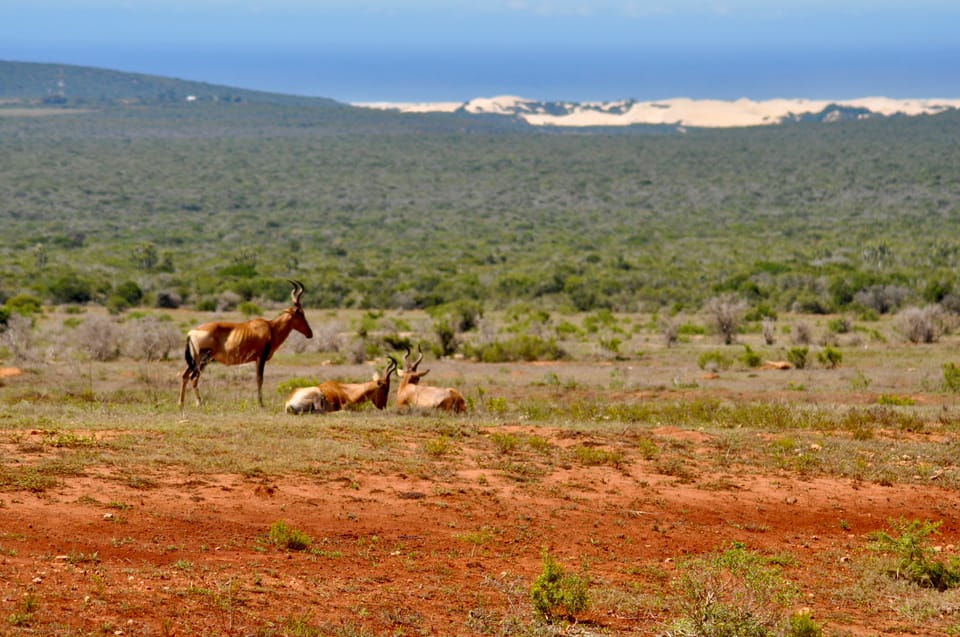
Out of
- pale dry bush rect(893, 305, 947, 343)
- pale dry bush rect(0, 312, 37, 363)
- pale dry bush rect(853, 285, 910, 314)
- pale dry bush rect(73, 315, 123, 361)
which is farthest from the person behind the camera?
pale dry bush rect(853, 285, 910, 314)

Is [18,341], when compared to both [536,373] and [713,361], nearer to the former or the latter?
[536,373]

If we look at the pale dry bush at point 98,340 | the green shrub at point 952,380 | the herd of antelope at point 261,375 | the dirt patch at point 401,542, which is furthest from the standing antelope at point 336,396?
the green shrub at point 952,380

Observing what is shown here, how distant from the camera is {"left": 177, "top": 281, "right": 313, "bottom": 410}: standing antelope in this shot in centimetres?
1564

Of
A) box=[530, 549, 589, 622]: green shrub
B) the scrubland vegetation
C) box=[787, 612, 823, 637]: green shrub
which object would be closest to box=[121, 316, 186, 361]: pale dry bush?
the scrubland vegetation

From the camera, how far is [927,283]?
37812 millimetres

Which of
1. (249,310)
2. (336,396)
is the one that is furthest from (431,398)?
(249,310)

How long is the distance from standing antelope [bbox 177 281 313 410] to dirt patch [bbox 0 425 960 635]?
5.22 metres

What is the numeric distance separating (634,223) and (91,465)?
61605mm

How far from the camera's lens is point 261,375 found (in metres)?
15.9

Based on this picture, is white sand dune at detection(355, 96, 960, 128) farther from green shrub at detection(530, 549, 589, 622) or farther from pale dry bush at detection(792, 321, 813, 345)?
green shrub at detection(530, 549, 589, 622)

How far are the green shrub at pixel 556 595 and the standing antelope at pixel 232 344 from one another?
8648 millimetres

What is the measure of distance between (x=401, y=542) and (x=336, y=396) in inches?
252

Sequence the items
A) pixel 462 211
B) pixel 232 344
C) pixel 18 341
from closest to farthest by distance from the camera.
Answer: pixel 232 344 < pixel 18 341 < pixel 462 211

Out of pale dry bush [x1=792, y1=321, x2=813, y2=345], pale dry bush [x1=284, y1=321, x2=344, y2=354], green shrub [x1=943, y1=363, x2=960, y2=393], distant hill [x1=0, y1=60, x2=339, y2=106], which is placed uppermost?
distant hill [x1=0, y1=60, x2=339, y2=106]
